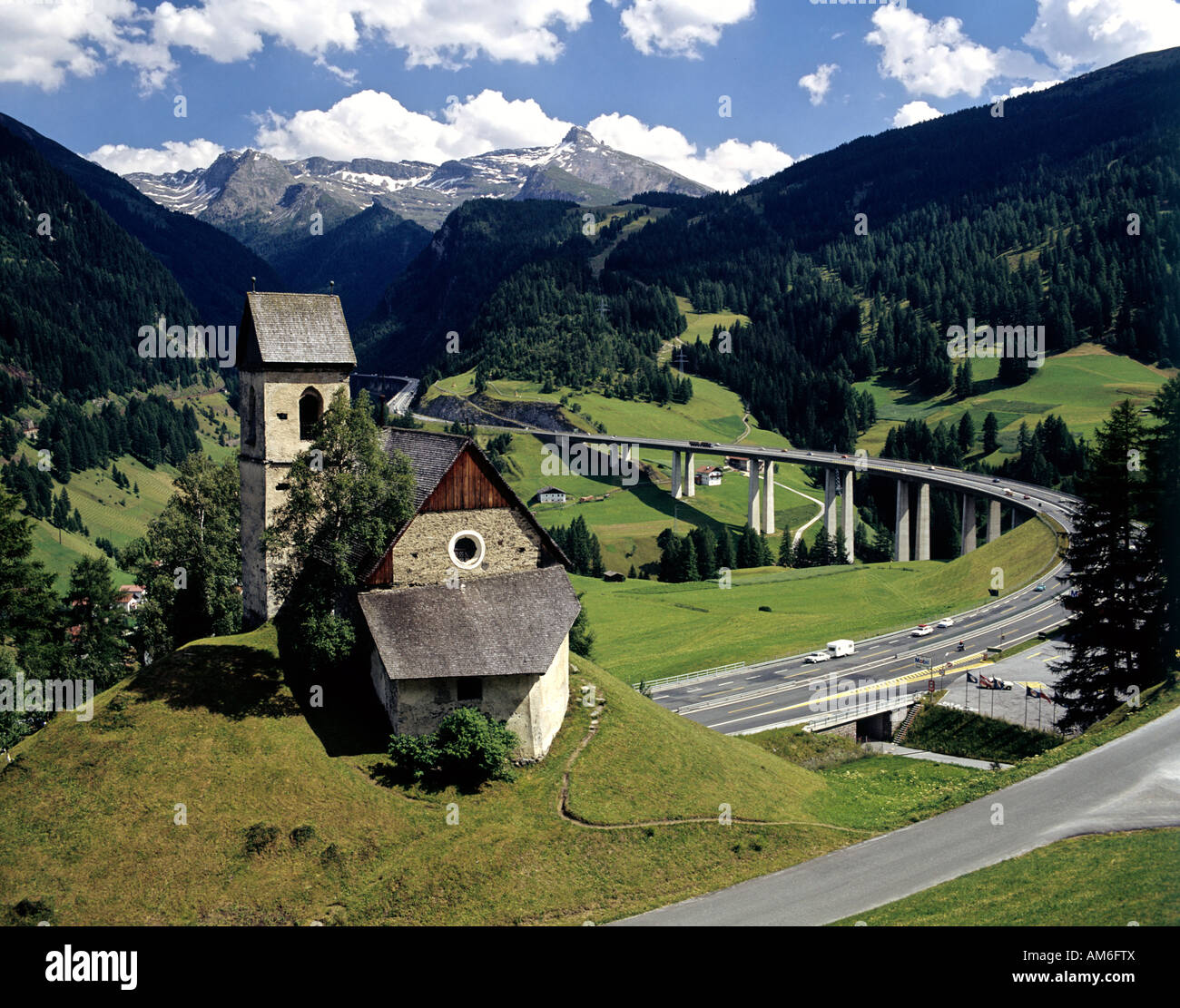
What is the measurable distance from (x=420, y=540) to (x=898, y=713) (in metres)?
48.6

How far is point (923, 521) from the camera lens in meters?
181

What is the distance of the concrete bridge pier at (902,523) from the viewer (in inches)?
7195

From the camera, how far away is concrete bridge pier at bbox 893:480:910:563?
183 meters

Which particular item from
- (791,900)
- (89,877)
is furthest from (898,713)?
(89,877)

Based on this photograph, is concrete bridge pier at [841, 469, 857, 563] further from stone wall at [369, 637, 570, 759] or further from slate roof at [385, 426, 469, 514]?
stone wall at [369, 637, 570, 759]

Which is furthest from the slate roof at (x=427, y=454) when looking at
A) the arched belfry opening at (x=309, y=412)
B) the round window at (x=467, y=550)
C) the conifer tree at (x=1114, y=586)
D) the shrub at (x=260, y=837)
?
the conifer tree at (x=1114, y=586)

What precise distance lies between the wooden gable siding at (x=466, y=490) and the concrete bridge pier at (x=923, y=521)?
148 metres

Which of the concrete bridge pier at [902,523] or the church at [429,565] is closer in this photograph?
the church at [429,565]

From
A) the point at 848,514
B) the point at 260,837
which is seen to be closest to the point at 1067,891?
the point at 260,837

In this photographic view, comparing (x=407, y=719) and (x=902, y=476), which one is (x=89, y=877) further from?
(x=902, y=476)

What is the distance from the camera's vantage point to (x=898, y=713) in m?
77.9

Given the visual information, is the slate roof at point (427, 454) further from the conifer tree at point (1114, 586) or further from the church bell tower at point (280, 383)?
the conifer tree at point (1114, 586)

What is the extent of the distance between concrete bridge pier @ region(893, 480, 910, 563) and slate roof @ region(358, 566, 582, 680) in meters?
148

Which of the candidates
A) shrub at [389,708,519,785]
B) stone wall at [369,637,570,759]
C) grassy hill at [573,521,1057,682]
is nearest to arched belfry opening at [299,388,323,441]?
stone wall at [369,637,570,759]
